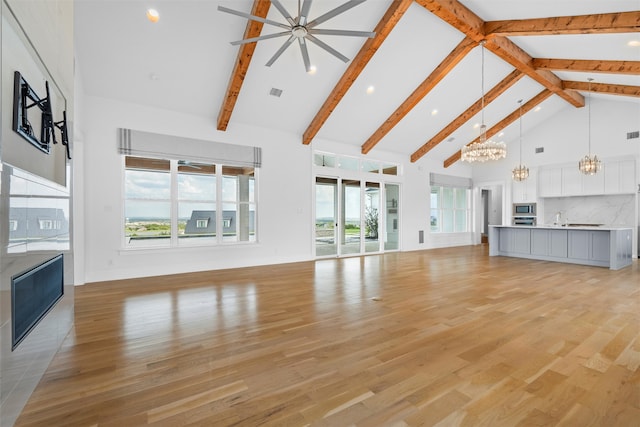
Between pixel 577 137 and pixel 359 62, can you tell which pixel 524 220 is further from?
pixel 359 62

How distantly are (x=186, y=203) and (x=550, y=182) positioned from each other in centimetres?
996

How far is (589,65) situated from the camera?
18.3 ft

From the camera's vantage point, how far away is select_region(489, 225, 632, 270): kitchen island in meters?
5.83

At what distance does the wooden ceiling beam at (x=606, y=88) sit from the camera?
248 inches

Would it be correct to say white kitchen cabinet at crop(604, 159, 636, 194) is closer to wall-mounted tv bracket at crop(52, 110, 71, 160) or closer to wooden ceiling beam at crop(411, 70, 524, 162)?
wooden ceiling beam at crop(411, 70, 524, 162)

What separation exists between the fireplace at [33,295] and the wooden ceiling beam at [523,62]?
6.62 metres

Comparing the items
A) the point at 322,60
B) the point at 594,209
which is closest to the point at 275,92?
the point at 322,60

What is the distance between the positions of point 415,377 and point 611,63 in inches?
273

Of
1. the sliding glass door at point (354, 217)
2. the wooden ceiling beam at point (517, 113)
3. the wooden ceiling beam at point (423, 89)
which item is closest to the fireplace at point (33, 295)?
the sliding glass door at point (354, 217)

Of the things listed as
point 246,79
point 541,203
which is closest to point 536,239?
point 541,203

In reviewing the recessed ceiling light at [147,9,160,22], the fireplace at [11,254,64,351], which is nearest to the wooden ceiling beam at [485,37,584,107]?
the recessed ceiling light at [147,9,160,22]

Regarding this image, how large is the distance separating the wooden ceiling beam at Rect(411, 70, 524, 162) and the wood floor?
4576 millimetres

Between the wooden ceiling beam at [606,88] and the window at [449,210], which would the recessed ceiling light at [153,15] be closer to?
the window at [449,210]

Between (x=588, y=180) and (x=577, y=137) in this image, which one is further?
(x=577, y=137)
